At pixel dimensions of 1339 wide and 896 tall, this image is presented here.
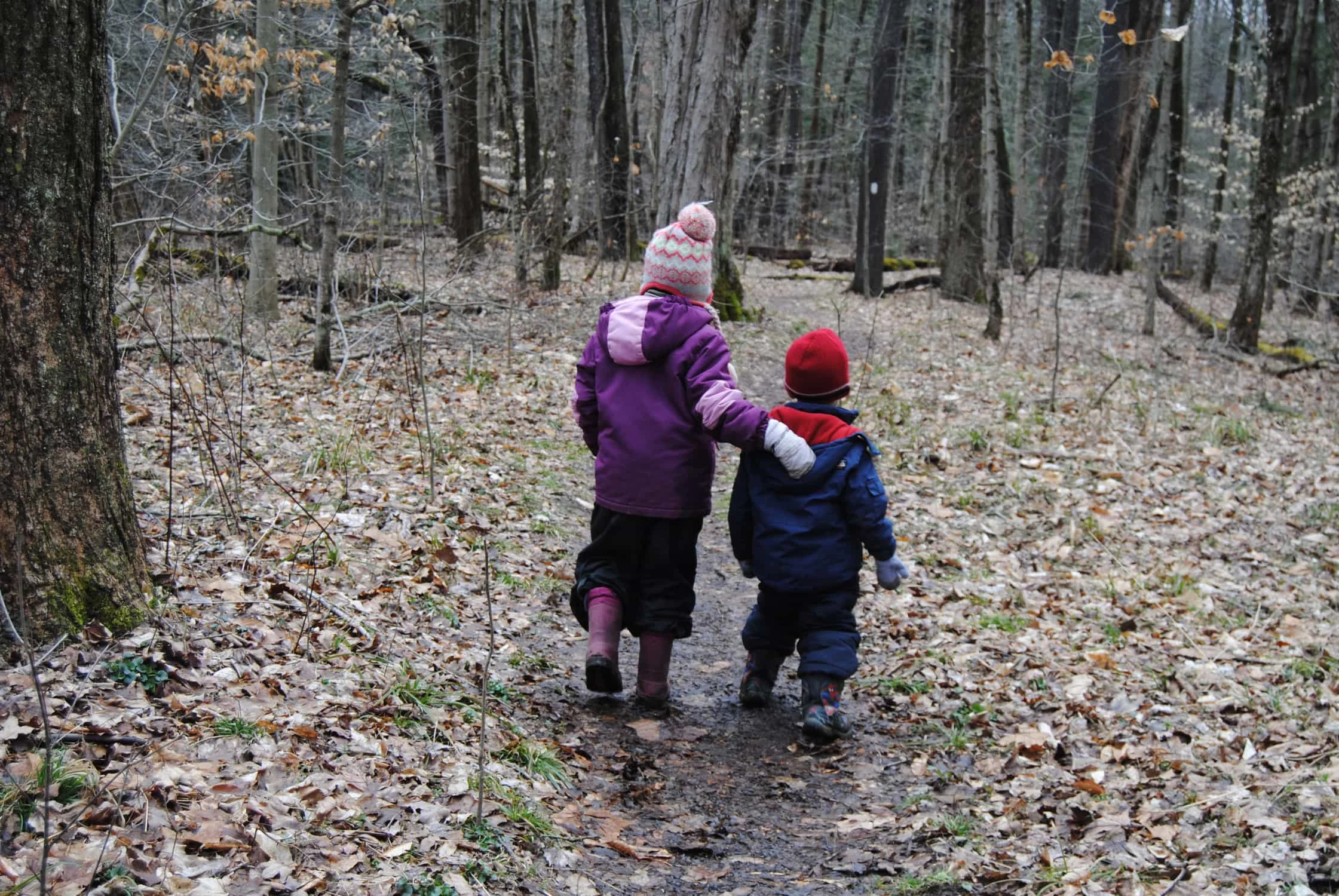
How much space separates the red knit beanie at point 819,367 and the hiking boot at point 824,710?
4.24ft

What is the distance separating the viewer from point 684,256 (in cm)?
421

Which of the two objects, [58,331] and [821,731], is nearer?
[58,331]

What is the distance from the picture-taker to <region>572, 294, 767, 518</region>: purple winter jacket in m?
4.10

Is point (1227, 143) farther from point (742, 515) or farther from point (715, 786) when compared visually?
point (715, 786)

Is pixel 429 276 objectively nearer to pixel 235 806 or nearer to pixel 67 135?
pixel 67 135

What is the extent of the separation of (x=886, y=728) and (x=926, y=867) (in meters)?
1.26

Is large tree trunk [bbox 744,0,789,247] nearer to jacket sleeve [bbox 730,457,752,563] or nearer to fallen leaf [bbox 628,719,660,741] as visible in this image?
jacket sleeve [bbox 730,457,752,563]

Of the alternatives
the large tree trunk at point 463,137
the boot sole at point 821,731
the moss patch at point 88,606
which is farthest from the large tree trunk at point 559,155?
the moss patch at point 88,606

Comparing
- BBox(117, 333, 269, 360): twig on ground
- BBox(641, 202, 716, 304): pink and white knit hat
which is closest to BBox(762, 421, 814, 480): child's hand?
BBox(641, 202, 716, 304): pink and white knit hat

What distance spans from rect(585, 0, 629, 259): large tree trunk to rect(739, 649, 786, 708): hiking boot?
45.1 ft

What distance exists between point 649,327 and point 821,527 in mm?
1169

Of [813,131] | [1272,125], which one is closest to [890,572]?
[1272,125]

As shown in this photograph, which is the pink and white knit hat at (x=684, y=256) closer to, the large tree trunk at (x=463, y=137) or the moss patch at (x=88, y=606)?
the moss patch at (x=88, y=606)

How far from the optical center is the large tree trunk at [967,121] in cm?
1598
